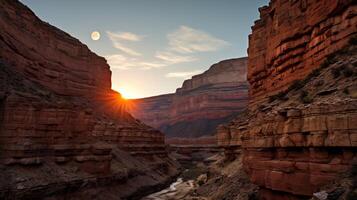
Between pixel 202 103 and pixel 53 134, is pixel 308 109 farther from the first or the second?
pixel 202 103

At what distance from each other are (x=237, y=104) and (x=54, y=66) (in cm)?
8223

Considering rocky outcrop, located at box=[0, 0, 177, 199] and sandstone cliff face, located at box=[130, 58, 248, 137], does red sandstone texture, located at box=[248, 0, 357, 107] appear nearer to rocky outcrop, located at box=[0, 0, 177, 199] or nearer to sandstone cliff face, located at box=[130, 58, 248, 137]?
rocky outcrop, located at box=[0, 0, 177, 199]

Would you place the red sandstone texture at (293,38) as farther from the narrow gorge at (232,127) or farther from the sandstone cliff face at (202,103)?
the sandstone cliff face at (202,103)

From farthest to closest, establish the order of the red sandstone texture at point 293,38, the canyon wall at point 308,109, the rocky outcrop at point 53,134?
the rocky outcrop at point 53,134 → the red sandstone texture at point 293,38 → the canyon wall at point 308,109

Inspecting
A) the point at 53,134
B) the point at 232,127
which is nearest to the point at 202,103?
the point at 232,127

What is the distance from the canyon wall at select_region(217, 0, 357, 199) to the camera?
38.7 ft

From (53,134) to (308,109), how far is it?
18.2 meters

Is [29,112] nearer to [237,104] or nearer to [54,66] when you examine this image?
[54,66]

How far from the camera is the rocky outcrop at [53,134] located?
2146 centimetres

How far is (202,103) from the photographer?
128 m

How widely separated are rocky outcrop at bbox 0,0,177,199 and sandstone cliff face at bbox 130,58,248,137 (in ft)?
228

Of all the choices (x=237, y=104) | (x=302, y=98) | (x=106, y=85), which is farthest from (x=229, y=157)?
(x=237, y=104)

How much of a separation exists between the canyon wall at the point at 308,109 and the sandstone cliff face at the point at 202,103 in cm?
9060

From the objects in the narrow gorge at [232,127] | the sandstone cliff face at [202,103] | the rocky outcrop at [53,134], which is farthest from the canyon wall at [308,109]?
the sandstone cliff face at [202,103]
